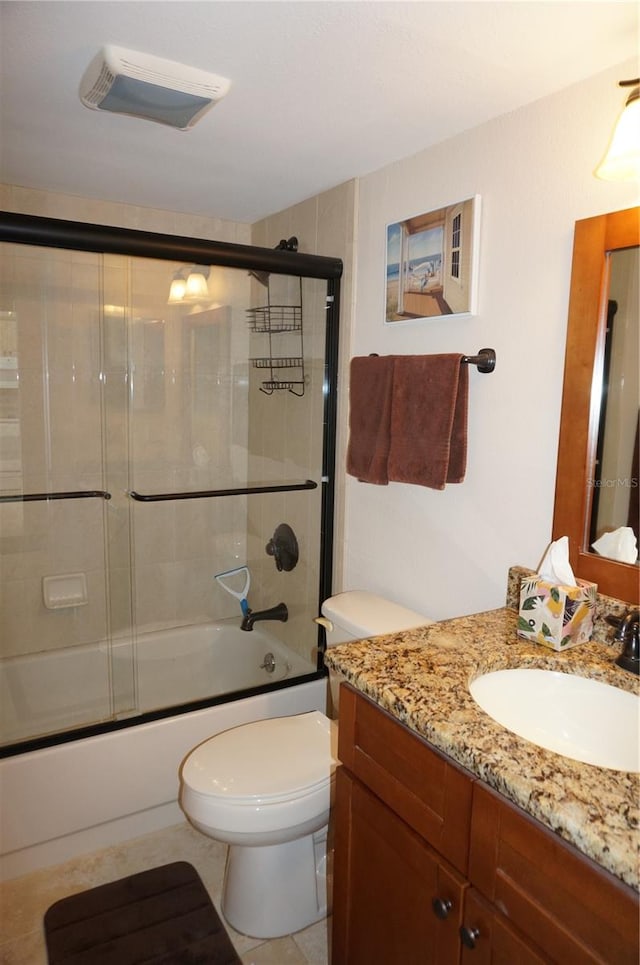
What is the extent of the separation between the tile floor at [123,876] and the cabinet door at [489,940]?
911mm

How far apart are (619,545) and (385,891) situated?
2.90ft

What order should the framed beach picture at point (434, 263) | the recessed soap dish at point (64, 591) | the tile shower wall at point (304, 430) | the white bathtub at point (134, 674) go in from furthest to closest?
the recessed soap dish at point (64, 591), the tile shower wall at point (304, 430), the white bathtub at point (134, 674), the framed beach picture at point (434, 263)

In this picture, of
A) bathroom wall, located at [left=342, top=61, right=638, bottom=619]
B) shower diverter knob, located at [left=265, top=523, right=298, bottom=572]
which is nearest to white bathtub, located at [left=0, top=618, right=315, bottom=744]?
shower diverter knob, located at [left=265, top=523, right=298, bottom=572]

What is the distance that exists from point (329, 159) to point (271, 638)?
6.18 ft

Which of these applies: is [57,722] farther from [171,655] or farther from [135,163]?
[135,163]

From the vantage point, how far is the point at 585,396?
144cm

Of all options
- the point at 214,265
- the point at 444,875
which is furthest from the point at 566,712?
the point at 214,265

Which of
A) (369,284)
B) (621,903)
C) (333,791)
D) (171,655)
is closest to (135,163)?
(369,284)

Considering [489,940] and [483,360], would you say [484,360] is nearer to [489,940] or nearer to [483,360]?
[483,360]

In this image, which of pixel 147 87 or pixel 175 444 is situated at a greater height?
pixel 147 87

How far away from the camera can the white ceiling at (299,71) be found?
1219 millimetres

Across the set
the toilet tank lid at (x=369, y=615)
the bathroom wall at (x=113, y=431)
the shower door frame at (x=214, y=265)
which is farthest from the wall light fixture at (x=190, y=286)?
the toilet tank lid at (x=369, y=615)

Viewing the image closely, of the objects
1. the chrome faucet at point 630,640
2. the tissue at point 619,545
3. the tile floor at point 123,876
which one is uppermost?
the tissue at point 619,545

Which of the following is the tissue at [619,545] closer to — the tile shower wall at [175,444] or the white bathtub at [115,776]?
the tile shower wall at [175,444]
